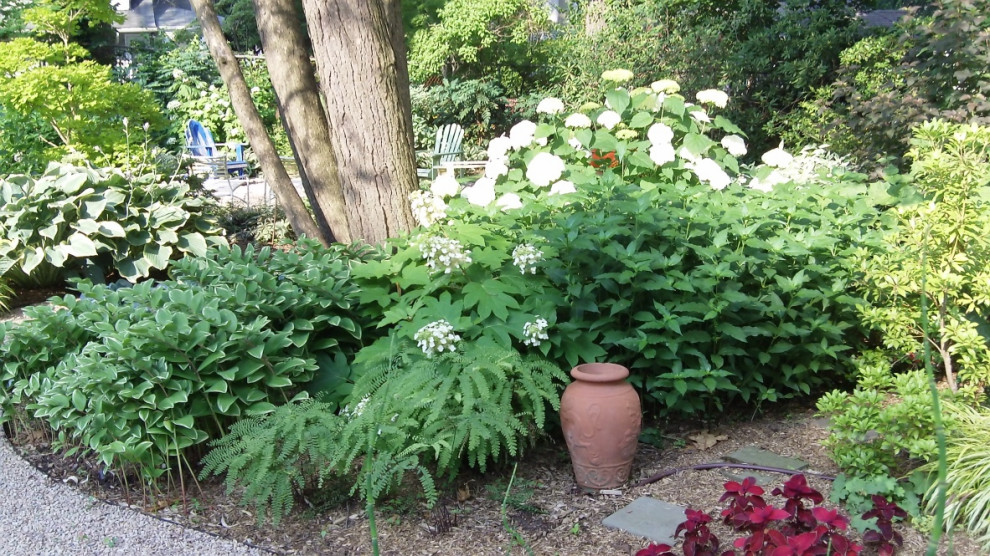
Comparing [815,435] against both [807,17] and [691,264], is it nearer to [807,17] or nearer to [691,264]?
[691,264]

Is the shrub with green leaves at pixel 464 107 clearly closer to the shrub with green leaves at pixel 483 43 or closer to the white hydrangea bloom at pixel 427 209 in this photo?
the shrub with green leaves at pixel 483 43

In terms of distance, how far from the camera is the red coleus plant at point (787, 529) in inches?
88.0

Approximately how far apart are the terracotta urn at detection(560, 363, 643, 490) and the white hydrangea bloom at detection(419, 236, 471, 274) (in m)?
0.77

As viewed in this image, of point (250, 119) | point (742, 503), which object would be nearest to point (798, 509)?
point (742, 503)

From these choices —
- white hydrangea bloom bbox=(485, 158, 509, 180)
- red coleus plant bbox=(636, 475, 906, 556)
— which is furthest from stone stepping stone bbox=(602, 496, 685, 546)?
white hydrangea bloom bbox=(485, 158, 509, 180)

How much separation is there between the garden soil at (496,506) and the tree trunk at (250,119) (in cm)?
212

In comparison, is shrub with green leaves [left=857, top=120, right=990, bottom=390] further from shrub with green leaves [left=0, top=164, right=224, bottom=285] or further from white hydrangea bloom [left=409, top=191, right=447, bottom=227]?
Answer: shrub with green leaves [left=0, top=164, right=224, bottom=285]

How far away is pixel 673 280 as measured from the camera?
3.51 metres

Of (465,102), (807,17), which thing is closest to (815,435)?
(807,17)

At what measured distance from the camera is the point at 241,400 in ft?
10.7

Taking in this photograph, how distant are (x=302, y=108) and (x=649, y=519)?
132 inches

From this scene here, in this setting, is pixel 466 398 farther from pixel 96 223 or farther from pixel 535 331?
pixel 96 223

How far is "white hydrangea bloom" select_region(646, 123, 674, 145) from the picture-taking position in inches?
182

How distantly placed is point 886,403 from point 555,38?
12.5m
